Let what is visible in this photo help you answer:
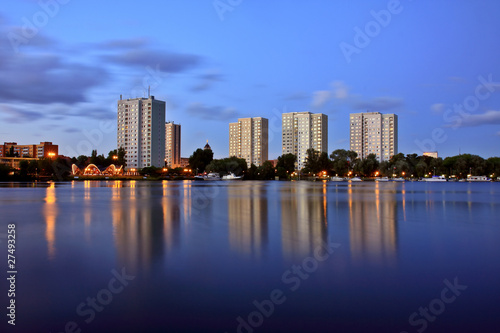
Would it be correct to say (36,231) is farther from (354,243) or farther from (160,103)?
(160,103)

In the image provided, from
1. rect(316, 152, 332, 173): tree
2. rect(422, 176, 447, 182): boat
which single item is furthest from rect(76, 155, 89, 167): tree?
rect(422, 176, 447, 182): boat

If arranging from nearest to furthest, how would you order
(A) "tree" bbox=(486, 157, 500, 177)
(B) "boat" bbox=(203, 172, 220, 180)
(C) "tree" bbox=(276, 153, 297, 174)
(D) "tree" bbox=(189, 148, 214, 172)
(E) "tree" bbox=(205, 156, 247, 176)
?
(B) "boat" bbox=(203, 172, 220, 180) < (A) "tree" bbox=(486, 157, 500, 177) < (E) "tree" bbox=(205, 156, 247, 176) < (D) "tree" bbox=(189, 148, 214, 172) < (C) "tree" bbox=(276, 153, 297, 174)

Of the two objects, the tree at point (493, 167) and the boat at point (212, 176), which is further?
the tree at point (493, 167)

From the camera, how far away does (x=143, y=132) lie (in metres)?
158

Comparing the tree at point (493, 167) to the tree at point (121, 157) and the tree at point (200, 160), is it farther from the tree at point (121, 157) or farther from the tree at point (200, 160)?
the tree at point (121, 157)

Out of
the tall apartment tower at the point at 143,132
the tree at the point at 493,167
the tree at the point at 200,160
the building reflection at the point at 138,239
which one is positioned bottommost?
the building reflection at the point at 138,239

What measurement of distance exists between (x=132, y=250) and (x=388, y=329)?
7.28 m

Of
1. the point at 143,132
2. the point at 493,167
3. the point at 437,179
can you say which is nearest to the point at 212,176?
the point at 143,132

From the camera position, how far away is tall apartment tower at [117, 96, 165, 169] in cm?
15762

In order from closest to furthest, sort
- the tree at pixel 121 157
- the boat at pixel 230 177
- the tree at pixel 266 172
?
the boat at pixel 230 177 → the tree at pixel 121 157 → the tree at pixel 266 172

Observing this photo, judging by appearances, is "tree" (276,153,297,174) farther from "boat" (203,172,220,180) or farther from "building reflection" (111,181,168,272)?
"building reflection" (111,181,168,272)

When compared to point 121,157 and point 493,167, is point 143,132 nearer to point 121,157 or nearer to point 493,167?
point 121,157

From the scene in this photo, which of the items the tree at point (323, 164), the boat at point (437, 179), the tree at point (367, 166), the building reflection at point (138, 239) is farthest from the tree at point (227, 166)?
the building reflection at point (138, 239)

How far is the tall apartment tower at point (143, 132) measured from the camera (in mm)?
157625
